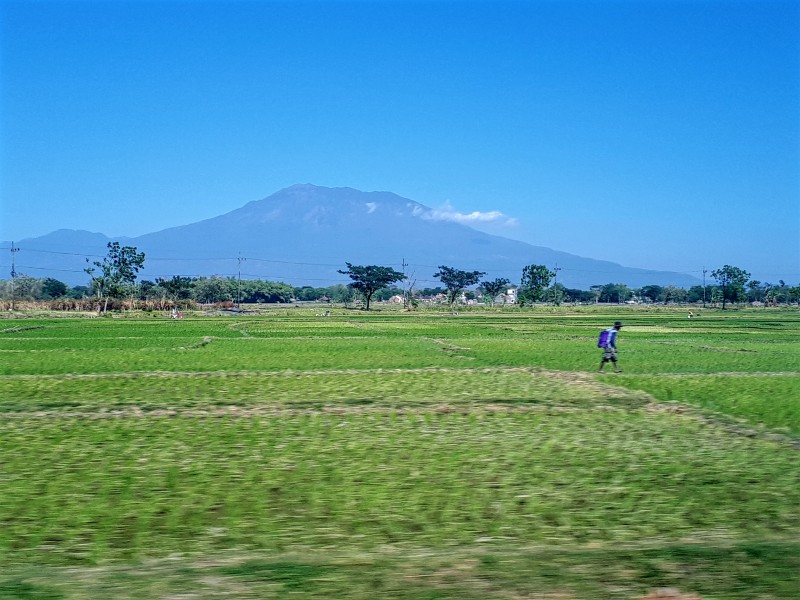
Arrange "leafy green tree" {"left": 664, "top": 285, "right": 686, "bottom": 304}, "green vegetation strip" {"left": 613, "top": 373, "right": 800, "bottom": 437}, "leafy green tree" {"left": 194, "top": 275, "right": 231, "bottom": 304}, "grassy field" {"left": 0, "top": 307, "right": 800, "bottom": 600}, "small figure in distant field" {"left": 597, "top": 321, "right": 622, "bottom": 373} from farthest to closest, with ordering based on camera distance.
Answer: "leafy green tree" {"left": 664, "top": 285, "right": 686, "bottom": 304} < "leafy green tree" {"left": 194, "top": 275, "right": 231, "bottom": 304} < "small figure in distant field" {"left": 597, "top": 321, "right": 622, "bottom": 373} < "green vegetation strip" {"left": 613, "top": 373, "right": 800, "bottom": 437} < "grassy field" {"left": 0, "top": 307, "right": 800, "bottom": 600}

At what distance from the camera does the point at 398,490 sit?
8594 mm

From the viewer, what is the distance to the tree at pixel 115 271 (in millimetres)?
84125

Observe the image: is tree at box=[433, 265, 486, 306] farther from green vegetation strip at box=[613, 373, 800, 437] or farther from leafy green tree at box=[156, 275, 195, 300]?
green vegetation strip at box=[613, 373, 800, 437]

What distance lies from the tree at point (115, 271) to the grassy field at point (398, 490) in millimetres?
69256

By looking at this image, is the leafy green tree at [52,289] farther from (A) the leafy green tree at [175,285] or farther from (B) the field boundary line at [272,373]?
(B) the field boundary line at [272,373]

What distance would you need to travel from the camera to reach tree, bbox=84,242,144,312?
84125 millimetres

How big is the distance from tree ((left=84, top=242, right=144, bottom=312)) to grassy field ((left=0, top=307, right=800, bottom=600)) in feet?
227

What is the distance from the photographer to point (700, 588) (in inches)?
241

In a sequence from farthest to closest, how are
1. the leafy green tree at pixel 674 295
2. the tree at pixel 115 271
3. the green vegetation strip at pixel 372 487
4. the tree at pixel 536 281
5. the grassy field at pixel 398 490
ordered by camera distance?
the leafy green tree at pixel 674 295 < the tree at pixel 536 281 < the tree at pixel 115 271 < the green vegetation strip at pixel 372 487 < the grassy field at pixel 398 490

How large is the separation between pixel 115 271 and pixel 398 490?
8385 centimetres

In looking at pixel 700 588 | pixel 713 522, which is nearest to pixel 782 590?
pixel 700 588

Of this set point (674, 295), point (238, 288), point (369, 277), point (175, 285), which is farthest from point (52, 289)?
point (674, 295)

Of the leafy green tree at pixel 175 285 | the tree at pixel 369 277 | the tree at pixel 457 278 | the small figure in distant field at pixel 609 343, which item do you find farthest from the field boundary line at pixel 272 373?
the tree at pixel 457 278

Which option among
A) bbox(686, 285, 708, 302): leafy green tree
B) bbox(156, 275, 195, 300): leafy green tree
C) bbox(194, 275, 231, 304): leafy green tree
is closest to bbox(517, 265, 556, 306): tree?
bbox(156, 275, 195, 300): leafy green tree
